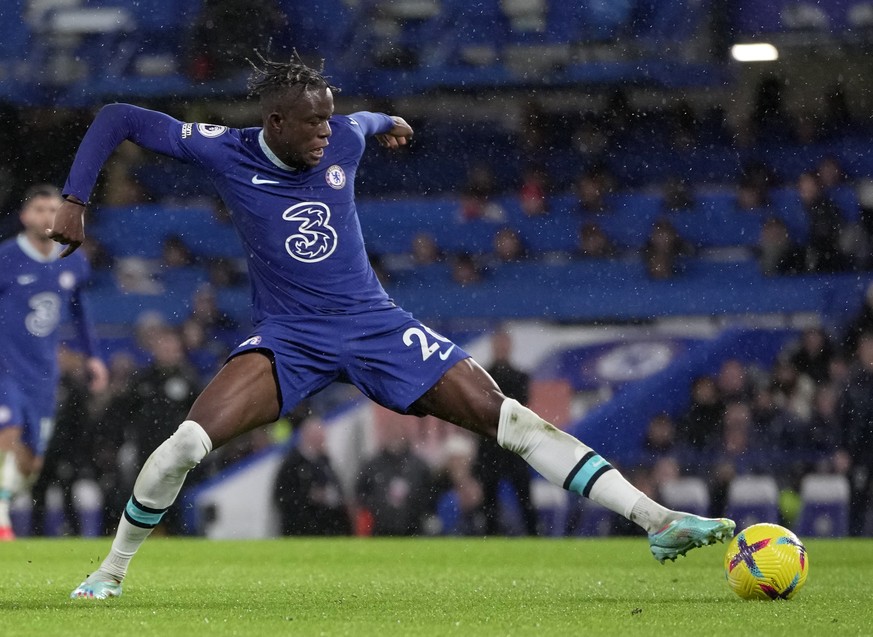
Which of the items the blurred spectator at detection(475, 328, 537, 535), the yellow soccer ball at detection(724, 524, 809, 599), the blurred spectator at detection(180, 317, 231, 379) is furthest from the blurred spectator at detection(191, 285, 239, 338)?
the yellow soccer ball at detection(724, 524, 809, 599)

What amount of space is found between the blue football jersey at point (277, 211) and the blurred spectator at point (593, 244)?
25.5 feet

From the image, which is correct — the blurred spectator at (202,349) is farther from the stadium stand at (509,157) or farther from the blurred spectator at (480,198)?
the blurred spectator at (480,198)

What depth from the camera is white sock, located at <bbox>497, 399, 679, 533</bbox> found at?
498 centimetres

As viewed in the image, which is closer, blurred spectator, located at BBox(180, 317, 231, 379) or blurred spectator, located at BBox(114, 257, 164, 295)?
blurred spectator, located at BBox(180, 317, 231, 379)

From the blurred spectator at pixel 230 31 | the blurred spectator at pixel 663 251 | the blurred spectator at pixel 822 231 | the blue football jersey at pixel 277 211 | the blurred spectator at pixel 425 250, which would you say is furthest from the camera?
the blurred spectator at pixel 230 31

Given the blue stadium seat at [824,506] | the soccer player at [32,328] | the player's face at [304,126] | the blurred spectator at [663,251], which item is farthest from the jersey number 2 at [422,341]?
the blurred spectator at [663,251]

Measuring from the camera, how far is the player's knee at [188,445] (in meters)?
4.81

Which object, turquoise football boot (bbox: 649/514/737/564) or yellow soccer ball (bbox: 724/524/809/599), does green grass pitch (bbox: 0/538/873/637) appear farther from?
turquoise football boot (bbox: 649/514/737/564)

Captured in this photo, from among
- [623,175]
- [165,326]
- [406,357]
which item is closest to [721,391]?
[623,175]

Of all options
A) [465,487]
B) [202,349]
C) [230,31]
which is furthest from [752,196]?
[230,31]

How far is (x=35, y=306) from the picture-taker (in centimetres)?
995

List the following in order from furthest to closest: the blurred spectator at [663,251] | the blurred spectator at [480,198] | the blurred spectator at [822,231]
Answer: the blurred spectator at [480,198] < the blurred spectator at [663,251] < the blurred spectator at [822,231]

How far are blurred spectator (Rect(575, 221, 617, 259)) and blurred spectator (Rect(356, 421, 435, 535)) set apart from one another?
107 inches

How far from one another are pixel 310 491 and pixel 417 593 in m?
5.68
